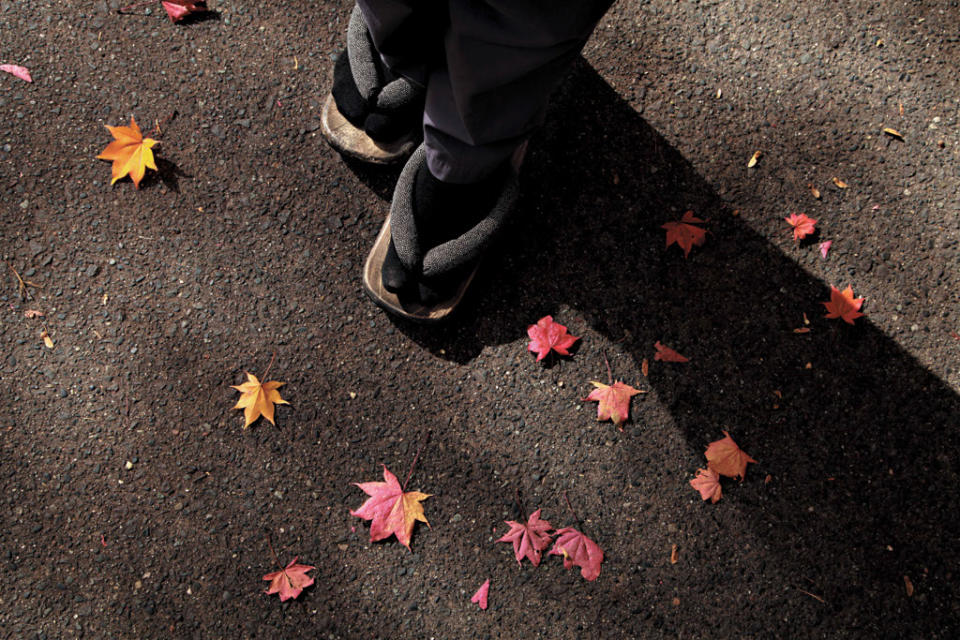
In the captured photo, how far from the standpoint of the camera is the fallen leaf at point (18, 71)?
229 centimetres

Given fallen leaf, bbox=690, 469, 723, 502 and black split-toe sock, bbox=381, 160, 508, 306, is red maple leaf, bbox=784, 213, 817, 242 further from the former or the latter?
black split-toe sock, bbox=381, 160, 508, 306

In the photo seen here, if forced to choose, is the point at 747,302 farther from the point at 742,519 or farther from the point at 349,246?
the point at 349,246

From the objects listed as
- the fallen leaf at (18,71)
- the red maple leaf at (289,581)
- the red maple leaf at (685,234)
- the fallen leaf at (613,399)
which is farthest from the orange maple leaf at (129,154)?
the red maple leaf at (685,234)

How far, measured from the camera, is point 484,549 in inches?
78.3

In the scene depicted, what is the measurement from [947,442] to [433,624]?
190 cm

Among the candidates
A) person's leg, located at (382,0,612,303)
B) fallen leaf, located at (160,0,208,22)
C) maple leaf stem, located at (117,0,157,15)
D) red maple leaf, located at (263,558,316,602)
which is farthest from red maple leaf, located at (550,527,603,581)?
maple leaf stem, located at (117,0,157,15)

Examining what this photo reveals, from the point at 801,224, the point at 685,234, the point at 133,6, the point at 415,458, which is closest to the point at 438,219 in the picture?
the point at 415,458

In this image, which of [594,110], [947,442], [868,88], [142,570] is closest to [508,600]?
[142,570]

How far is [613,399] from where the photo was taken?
2.10 m

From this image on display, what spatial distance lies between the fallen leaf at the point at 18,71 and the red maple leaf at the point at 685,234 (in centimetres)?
253

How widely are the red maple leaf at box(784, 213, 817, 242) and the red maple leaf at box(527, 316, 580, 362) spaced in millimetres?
943

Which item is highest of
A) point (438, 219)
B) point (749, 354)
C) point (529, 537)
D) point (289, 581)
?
point (438, 219)

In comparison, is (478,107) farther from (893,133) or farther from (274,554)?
(893,133)

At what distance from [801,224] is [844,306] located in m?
0.34
